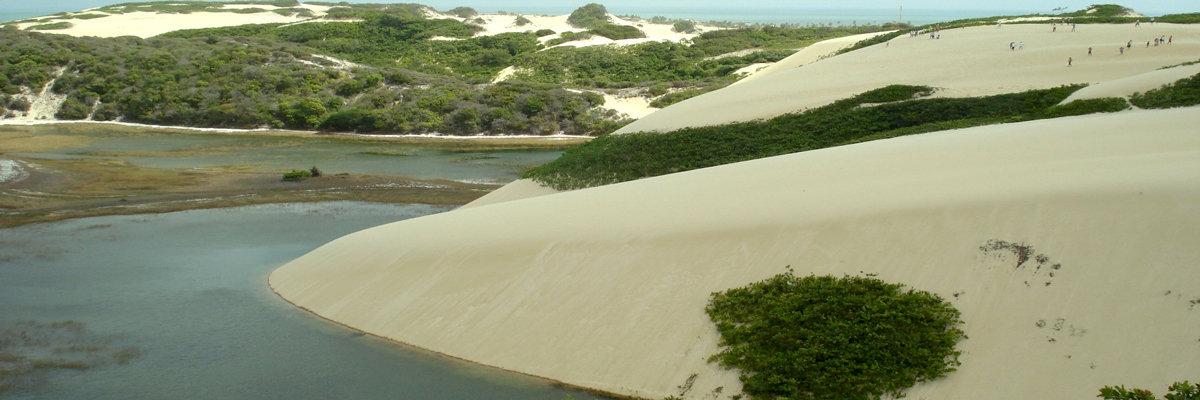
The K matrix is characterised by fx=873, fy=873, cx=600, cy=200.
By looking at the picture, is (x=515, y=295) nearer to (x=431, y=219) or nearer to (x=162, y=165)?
(x=431, y=219)

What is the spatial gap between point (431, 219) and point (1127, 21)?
41958 mm

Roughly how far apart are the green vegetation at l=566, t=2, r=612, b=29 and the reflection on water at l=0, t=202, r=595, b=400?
312 ft

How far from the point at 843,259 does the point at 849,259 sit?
11 centimetres

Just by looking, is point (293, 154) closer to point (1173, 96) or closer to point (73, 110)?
point (73, 110)

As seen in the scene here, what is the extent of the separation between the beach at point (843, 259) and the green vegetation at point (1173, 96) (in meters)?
1.74

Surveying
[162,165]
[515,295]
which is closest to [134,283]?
[515,295]

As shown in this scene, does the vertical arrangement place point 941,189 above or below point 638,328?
above

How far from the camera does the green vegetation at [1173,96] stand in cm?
2369

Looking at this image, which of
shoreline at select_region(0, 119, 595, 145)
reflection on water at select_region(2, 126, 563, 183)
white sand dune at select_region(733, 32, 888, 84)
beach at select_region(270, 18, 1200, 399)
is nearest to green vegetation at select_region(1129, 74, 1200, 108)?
beach at select_region(270, 18, 1200, 399)

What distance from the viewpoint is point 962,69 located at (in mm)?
38094

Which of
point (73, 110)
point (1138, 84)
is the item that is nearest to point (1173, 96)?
point (1138, 84)

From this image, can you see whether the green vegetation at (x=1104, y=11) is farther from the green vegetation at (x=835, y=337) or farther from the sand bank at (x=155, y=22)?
the sand bank at (x=155, y=22)

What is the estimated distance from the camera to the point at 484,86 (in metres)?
66.6

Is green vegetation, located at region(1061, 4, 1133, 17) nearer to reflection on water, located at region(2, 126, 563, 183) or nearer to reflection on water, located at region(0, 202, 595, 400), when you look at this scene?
reflection on water, located at region(2, 126, 563, 183)
